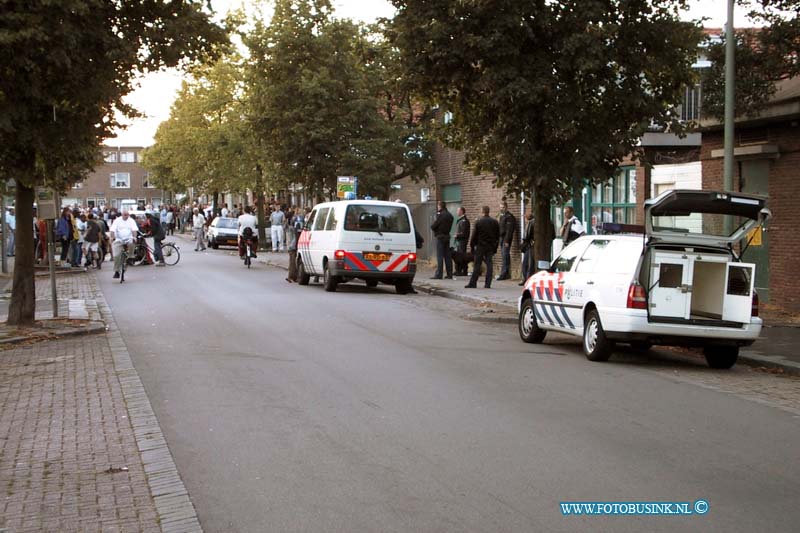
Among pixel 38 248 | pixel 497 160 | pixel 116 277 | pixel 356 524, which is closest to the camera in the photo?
pixel 356 524

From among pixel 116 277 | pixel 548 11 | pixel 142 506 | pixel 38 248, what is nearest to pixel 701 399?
pixel 142 506

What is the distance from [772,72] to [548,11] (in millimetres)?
3639

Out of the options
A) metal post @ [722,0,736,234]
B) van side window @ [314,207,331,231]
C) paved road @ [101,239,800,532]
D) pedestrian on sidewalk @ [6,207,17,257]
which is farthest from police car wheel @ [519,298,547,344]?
pedestrian on sidewalk @ [6,207,17,257]

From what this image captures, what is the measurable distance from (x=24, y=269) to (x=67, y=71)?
10.8 feet

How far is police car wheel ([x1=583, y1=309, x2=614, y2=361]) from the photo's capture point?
1239cm

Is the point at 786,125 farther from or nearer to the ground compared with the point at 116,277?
farther from the ground

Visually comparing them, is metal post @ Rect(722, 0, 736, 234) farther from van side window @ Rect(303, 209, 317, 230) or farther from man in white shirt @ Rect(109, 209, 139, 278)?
man in white shirt @ Rect(109, 209, 139, 278)

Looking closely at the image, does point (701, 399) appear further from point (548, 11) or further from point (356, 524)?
point (548, 11)

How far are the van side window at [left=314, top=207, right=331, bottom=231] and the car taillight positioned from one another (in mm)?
12584

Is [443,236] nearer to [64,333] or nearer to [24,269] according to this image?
[24,269]

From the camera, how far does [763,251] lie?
19812 millimetres

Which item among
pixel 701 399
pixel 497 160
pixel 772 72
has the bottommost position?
pixel 701 399

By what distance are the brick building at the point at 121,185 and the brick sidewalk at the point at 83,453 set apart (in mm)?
117970

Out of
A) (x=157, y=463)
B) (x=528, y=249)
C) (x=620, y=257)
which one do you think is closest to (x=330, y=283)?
(x=528, y=249)
